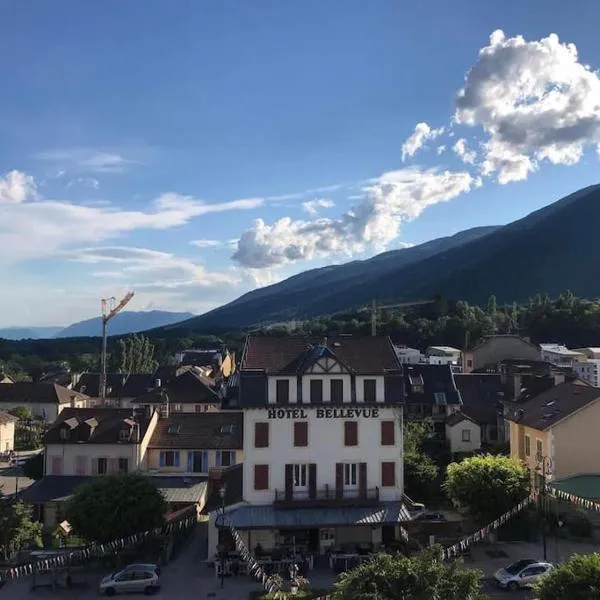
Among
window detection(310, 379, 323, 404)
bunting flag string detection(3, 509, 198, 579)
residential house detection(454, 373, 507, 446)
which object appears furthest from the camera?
residential house detection(454, 373, 507, 446)

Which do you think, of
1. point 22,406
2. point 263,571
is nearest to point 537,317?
point 22,406

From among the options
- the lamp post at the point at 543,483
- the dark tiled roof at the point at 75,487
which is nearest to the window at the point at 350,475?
the lamp post at the point at 543,483

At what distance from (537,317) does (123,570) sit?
14291 centimetres

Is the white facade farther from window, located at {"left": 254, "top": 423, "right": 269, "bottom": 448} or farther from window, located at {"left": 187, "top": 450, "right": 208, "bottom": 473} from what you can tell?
window, located at {"left": 254, "top": 423, "right": 269, "bottom": 448}

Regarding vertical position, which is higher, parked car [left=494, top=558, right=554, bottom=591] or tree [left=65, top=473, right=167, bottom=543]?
tree [left=65, top=473, right=167, bottom=543]

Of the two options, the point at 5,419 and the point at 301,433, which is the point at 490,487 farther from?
the point at 5,419

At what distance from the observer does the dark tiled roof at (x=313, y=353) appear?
39156mm

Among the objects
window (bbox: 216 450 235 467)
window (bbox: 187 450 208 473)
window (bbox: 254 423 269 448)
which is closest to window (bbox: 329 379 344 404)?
window (bbox: 254 423 269 448)

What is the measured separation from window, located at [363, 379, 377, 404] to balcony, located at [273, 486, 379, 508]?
5.18m

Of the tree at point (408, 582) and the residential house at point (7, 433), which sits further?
the residential house at point (7, 433)

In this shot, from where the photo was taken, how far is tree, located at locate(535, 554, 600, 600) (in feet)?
64.4

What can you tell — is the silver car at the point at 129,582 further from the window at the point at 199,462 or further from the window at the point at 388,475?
the window at the point at 199,462

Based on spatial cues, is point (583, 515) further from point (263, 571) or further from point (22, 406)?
point (22, 406)

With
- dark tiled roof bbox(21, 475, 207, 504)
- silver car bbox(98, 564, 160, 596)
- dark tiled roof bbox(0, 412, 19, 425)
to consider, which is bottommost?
silver car bbox(98, 564, 160, 596)
